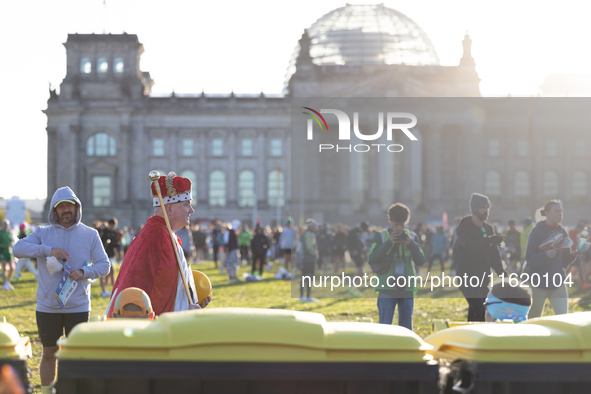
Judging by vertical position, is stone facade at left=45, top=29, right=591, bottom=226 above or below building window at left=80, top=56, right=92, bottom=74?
below

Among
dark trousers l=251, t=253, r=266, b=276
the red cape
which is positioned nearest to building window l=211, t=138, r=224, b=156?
dark trousers l=251, t=253, r=266, b=276

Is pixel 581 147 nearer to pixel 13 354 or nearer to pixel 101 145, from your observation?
pixel 13 354

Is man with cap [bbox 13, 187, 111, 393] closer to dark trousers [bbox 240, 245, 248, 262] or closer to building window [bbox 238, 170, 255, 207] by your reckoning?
dark trousers [bbox 240, 245, 248, 262]

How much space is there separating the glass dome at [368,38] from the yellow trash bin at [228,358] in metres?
82.4

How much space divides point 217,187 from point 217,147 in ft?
14.6

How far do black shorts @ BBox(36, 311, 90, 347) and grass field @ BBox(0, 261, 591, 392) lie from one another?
3914mm

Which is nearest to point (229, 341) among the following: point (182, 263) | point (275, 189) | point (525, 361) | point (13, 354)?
point (13, 354)

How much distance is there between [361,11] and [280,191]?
28.1 metres

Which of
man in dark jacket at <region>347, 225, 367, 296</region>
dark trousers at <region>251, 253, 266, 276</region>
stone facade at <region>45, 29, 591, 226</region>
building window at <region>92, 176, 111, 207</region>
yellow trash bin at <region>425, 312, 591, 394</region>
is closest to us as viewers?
yellow trash bin at <region>425, 312, 591, 394</region>

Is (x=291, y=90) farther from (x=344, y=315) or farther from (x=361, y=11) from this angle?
(x=344, y=315)

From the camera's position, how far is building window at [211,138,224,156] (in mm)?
82438

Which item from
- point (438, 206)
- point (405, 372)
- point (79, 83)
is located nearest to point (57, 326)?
point (405, 372)

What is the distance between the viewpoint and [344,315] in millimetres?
15258

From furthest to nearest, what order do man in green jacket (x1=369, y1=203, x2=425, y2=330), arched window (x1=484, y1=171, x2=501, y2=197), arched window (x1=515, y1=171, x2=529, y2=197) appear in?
arched window (x1=484, y1=171, x2=501, y2=197) → arched window (x1=515, y1=171, x2=529, y2=197) → man in green jacket (x1=369, y1=203, x2=425, y2=330)
